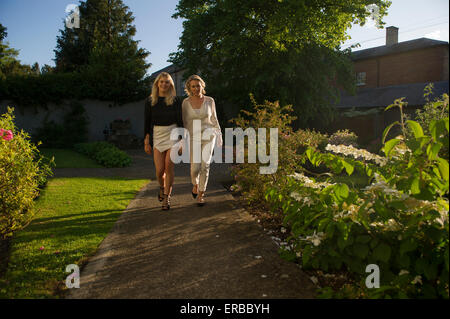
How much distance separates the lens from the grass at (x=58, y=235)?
111 inches

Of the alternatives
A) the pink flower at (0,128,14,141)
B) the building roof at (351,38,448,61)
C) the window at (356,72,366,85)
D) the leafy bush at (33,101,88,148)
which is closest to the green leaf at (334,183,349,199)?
the pink flower at (0,128,14,141)

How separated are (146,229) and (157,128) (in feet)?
5.66

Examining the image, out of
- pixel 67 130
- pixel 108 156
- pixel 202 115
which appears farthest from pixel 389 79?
pixel 202 115

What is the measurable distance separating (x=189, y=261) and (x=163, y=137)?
2531 millimetres

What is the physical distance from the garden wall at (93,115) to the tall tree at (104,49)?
34.5 inches

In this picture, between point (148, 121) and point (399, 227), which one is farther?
point (148, 121)

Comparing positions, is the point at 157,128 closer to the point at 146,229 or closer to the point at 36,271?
the point at 146,229

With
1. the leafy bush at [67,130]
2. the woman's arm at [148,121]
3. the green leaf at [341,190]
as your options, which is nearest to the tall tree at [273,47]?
the leafy bush at [67,130]

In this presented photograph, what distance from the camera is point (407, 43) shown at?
2327 cm

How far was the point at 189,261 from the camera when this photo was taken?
3.26 metres

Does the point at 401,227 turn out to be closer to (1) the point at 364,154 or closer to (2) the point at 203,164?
(1) the point at 364,154

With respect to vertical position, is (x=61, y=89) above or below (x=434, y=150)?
above

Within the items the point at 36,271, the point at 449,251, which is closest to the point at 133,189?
the point at 36,271

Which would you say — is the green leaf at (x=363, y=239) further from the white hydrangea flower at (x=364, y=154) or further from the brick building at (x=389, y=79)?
the brick building at (x=389, y=79)
